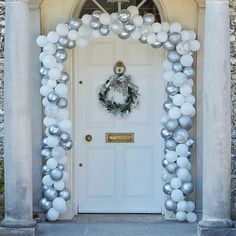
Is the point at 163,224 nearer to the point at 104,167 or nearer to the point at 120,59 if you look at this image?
the point at 104,167

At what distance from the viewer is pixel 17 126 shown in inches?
335

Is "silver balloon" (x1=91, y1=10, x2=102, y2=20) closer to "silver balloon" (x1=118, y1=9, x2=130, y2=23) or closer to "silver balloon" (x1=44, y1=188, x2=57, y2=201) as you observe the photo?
"silver balloon" (x1=118, y1=9, x2=130, y2=23)

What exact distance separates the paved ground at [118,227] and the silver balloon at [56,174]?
0.63 meters

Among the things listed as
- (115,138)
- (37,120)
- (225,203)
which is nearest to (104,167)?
(115,138)

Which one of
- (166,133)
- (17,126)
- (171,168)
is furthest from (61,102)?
(171,168)

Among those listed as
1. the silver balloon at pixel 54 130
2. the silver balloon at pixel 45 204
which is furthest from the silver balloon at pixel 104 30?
the silver balloon at pixel 45 204

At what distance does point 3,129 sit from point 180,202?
2541 millimetres

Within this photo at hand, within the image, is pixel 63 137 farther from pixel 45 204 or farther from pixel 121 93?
pixel 121 93

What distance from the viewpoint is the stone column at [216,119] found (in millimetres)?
8195

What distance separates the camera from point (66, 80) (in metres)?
9.33

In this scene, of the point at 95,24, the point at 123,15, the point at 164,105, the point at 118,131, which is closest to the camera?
the point at 123,15

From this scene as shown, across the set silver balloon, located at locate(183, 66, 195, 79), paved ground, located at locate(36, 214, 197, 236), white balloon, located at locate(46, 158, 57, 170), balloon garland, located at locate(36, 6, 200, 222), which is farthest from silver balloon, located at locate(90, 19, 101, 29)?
paved ground, located at locate(36, 214, 197, 236)

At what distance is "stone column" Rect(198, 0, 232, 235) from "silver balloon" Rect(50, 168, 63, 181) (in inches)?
78.6

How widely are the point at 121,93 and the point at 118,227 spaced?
185 centimetres
